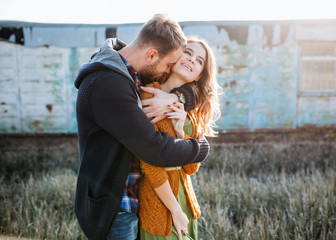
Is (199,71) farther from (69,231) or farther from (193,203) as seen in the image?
(69,231)

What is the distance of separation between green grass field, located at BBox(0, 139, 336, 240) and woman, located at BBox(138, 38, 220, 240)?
1.65m

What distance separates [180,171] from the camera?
1.80m

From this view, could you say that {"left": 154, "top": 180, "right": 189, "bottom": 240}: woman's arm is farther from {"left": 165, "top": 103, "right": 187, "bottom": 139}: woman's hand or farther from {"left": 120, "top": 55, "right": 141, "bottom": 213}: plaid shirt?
{"left": 165, "top": 103, "right": 187, "bottom": 139}: woman's hand

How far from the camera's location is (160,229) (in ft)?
5.21

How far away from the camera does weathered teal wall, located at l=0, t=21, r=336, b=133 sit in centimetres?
770

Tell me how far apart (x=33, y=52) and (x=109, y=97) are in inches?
295

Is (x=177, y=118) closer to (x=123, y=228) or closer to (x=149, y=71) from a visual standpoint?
(x=149, y=71)

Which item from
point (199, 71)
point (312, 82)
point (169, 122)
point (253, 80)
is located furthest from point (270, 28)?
point (169, 122)

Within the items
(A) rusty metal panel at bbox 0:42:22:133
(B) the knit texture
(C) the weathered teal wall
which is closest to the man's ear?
(B) the knit texture

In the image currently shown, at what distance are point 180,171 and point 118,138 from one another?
1.94 ft

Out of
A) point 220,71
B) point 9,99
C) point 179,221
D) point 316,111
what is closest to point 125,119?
point 179,221

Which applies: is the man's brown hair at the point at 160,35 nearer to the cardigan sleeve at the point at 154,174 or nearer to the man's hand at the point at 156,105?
the man's hand at the point at 156,105

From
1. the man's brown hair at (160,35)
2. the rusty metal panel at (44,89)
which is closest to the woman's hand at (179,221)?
the man's brown hair at (160,35)

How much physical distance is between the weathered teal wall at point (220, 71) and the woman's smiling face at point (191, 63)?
18.6 feet
